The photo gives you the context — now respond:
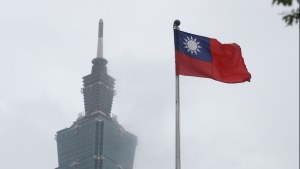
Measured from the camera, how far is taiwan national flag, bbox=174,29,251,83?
49.0 meters

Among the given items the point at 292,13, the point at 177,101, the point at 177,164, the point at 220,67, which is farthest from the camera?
the point at 220,67

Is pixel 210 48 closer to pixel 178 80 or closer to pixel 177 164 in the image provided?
pixel 178 80

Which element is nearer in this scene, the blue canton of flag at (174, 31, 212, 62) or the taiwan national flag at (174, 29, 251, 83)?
the taiwan national flag at (174, 29, 251, 83)

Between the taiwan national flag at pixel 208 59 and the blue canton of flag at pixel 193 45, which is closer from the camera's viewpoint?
the taiwan national flag at pixel 208 59

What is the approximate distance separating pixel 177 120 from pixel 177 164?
11.8ft

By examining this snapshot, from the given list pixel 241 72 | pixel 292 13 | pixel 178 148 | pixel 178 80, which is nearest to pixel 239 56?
pixel 241 72

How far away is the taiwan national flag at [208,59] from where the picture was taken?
49.0 metres

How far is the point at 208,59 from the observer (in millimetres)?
50125

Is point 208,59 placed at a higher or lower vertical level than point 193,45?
lower

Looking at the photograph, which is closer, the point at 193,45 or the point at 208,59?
the point at 208,59

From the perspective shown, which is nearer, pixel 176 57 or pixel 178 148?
pixel 178 148

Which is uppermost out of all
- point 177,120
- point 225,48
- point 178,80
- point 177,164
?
point 225,48

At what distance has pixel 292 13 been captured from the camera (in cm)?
2500

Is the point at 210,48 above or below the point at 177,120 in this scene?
above
